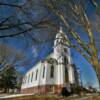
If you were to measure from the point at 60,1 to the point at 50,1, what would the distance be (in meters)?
0.40

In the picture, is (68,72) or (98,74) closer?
(98,74)

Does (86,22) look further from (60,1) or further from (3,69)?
(3,69)

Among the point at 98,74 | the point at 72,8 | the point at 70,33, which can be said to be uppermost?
the point at 72,8

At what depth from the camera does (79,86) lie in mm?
43562

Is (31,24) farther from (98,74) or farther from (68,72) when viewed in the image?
(68,72)

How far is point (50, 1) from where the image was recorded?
7.29 meters

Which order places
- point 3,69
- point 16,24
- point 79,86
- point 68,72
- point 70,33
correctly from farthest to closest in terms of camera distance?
1. point 68,72
2. point 79,86
3. point 3,69
4. point 70,33
5. point 16,24

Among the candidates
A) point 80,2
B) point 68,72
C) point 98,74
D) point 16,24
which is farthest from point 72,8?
point 68,72

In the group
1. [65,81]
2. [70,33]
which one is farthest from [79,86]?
[70,33]

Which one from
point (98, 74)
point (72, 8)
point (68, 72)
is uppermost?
point (68, 72)

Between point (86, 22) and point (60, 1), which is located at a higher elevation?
point (60, 1)

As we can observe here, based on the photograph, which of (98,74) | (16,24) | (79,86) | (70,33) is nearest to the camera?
(98,74)

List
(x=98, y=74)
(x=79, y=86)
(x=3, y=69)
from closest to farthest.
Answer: (x=98, y=74)
(x=3, y=69)
(x=79, y=86)

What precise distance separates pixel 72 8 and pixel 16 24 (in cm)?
234
